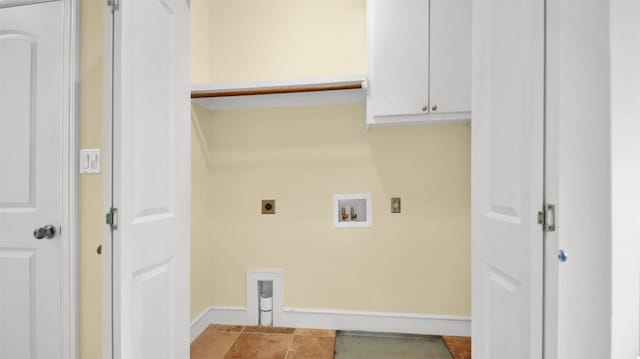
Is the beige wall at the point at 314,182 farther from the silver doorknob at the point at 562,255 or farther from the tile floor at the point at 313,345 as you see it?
the silver doorknob at the point at 562,255

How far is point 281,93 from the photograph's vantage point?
6.85ft

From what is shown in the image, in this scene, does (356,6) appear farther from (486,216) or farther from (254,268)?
(254,268)

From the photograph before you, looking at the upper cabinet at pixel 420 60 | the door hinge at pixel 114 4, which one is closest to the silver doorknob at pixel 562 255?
the upper cabinet at pixel 420 60

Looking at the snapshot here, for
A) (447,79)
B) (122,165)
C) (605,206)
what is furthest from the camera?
(447,79)

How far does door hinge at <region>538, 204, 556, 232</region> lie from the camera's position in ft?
2.93

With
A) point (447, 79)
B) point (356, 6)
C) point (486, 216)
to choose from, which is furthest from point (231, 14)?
point (486, 216)

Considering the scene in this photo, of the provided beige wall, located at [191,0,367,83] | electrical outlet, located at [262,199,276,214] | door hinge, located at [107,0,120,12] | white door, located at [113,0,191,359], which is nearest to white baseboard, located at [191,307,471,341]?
electrical outlet, located at [262,199,276,214]

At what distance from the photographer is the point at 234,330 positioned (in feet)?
7.73

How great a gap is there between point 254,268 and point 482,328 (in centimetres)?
163

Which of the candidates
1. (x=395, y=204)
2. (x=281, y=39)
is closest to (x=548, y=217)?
(x=395, y=204)

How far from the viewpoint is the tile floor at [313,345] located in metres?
2.03
